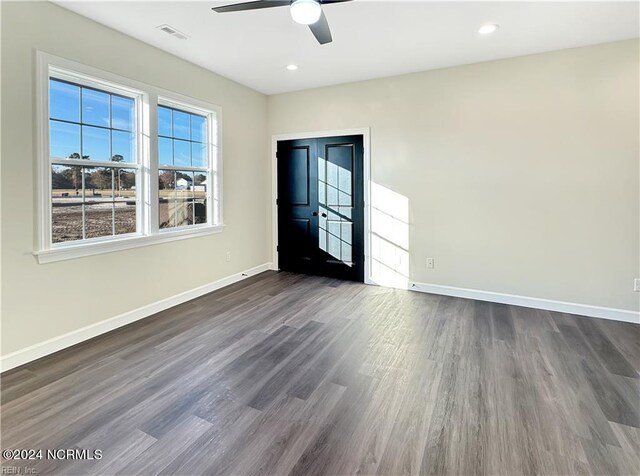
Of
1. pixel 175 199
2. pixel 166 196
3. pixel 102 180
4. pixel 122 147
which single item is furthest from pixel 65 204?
pixel 175 199

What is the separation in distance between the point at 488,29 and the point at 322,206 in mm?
→ 2955

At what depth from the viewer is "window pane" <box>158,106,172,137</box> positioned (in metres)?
3.84

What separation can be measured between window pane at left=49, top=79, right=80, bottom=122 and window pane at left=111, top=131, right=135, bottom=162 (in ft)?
1.20

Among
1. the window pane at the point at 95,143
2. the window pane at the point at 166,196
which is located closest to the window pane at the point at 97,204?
the window pane at the point at 95,143

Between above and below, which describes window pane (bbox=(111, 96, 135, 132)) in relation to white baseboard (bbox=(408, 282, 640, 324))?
above

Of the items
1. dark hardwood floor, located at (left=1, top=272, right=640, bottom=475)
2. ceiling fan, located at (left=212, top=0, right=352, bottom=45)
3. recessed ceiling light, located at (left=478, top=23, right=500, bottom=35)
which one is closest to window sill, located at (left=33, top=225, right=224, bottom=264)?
dark hardwood floor, located at (left=1, top=272, right=640, bottom=475)

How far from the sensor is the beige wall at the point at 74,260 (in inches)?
101

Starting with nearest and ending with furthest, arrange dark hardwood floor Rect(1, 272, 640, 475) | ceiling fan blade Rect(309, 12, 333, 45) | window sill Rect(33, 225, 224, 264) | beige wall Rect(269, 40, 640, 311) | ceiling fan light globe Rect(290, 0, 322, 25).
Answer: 1. dark hardwood floor Rect(1, 272, 640, 475)
2. ceiling fan light globe Rect(290, 0, 322, 25)
3. ceiling fan blade Rect(309, 12, 333, 45)
4. window sill Rect(33, 225, 224, 264)
5. beige wall Rect(269, 40, 640, 311)

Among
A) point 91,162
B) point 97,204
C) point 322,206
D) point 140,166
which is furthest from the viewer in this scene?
point 322,206

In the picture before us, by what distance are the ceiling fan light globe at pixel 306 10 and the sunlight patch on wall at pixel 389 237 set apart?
8.99 feet

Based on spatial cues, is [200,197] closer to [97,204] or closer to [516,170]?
[97,204]

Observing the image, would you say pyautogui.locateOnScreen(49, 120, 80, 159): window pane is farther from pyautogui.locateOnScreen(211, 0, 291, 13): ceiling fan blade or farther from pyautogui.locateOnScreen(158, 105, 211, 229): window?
pyautogui.locateOnScreen(211, 0, 291, 13): ceiling fan blade

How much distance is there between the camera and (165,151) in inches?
154

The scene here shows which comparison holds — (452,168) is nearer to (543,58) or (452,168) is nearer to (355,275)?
(543,58)
